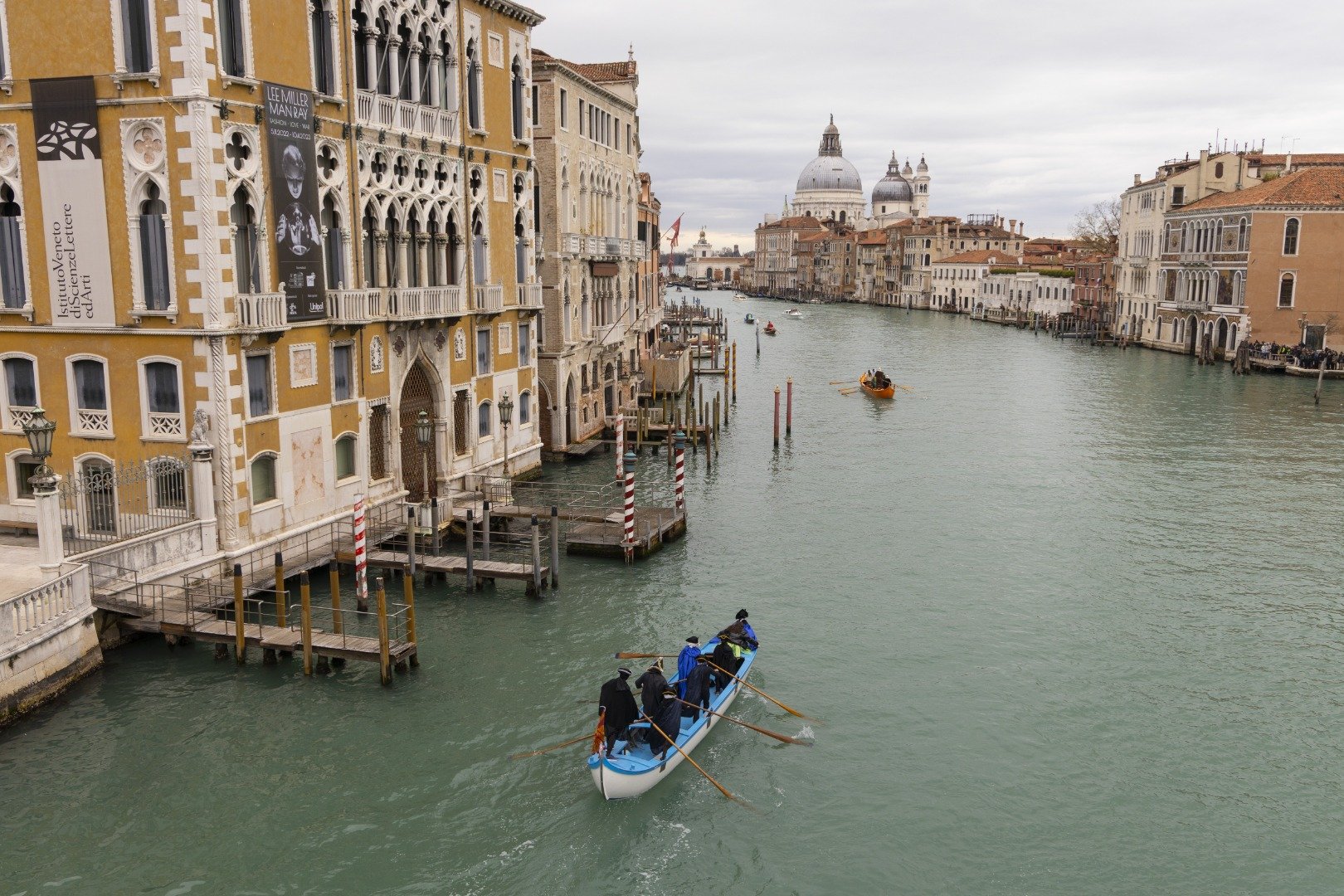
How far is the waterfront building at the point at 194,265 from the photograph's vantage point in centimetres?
1748

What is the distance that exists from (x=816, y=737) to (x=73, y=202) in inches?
579

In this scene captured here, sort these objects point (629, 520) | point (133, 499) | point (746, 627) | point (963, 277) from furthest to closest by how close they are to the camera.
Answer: point (963, 277) → point (629, 520) → point (133, 499) → point (746, 627)

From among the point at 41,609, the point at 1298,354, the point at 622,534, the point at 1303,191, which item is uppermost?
the point at 1303,191

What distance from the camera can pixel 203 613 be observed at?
17297mm

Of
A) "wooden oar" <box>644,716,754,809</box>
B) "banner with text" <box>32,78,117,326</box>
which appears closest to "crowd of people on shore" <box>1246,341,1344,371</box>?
"wooden oar" <box>644,716,754,809</box>

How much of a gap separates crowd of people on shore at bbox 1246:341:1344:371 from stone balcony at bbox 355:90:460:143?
47.9 metres

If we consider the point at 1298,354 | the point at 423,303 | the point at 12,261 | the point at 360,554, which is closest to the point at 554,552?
the point at 360,554

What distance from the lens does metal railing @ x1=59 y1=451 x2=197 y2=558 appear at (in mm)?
17922

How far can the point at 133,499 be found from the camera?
18.2m

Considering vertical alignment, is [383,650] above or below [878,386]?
below

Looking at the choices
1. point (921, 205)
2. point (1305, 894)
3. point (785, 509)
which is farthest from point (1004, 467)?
point (921, 205)

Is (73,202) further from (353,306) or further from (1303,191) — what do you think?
(1303,191)

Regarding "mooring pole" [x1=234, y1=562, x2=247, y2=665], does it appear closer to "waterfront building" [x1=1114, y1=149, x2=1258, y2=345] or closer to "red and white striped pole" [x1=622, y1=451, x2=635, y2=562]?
"red and white striped pole" [x1=622, y1=451, x2=635, y2=562]

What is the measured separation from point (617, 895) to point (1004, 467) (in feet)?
83.5
